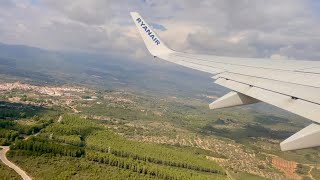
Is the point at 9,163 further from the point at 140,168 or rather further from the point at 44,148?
the point at 140,168

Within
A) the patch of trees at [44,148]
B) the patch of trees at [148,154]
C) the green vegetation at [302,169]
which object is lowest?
the green vegetation at [302,169]

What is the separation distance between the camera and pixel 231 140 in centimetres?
9450

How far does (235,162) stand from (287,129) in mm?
68136

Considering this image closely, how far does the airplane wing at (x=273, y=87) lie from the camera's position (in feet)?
23.0

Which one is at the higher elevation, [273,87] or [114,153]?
[273,87]

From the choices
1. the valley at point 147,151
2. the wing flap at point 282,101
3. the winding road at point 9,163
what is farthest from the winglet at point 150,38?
the winding road at point 9,163

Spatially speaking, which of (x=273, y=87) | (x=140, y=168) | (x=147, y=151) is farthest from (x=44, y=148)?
(x=273, y=87)

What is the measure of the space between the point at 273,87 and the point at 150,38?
1139cm

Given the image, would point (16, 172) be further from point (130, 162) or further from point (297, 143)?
point (297, 143)

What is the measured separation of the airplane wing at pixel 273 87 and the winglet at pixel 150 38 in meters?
0.07

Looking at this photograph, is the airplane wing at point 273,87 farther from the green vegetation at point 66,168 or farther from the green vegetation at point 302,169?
the green vegetation at point 302,169

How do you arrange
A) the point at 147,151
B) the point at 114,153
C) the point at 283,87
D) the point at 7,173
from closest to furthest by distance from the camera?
the point at 283,87
the point at 7,173
the point at 114,153
the point at 147,151

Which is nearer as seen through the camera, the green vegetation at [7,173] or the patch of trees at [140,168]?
the green vegetation at [7,173]

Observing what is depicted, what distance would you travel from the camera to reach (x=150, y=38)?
20.2 meters
